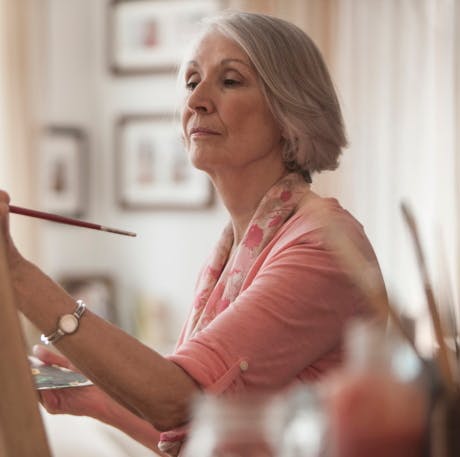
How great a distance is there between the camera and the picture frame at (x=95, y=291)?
4.95 m

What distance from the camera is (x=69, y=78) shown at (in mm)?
5109

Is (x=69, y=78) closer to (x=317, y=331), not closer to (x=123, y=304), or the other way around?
(x=123, y=304)

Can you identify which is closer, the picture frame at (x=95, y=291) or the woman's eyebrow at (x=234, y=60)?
the woman's eyebrow at (x=234, y=60)

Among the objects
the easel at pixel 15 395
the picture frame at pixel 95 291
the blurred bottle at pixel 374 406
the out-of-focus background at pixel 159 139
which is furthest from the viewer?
the picture frame at pixel 95 291

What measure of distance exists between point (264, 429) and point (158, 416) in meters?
0.68

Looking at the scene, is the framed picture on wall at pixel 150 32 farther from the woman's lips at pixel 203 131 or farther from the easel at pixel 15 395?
the easel at pixel 15 395

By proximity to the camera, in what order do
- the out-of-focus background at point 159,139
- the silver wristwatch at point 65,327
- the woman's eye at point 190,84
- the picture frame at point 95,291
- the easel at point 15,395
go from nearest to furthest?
the easel at point 15,395
the silver wristwatch at point 65,327
the woman's eye at point 190,84
the out-of-focus background at point 159,139
the picture frame at point 95,291

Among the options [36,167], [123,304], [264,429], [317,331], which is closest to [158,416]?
[317,331]

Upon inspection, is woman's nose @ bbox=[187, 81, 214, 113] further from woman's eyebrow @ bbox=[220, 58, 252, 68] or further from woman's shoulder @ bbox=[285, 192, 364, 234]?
woman's shoulder @ bbox=[285, 192, 364, 234]

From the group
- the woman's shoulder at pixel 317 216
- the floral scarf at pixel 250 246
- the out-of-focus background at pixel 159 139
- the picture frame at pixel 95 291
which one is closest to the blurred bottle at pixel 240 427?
the woman's shoulder at pixel 317 216

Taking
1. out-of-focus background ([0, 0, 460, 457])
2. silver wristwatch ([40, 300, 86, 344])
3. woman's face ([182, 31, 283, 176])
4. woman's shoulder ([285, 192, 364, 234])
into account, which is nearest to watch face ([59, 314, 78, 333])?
silver wristwatch ([40, 300, 86, 344])

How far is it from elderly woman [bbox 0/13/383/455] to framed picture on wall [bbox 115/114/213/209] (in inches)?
120

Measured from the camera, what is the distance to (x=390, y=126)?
4695 mm

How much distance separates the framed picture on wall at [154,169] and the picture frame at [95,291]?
41 cm
